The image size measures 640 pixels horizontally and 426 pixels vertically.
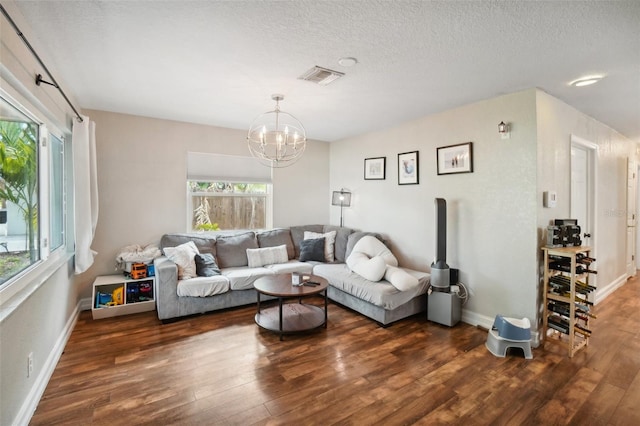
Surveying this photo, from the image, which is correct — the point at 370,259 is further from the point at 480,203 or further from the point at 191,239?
the point at 191,239

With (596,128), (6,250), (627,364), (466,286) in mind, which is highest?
(596,128)

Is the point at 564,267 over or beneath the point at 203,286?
over

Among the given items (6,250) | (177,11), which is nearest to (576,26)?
(177,11)

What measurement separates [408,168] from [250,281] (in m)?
2.51

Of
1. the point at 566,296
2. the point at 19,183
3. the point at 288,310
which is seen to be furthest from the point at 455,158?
the point at 19,183

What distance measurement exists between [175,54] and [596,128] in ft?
16.0

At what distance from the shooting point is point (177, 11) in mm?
1775

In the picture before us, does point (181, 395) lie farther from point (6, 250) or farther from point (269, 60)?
point (269, 60)

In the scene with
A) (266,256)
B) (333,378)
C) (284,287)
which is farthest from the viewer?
(266,256)

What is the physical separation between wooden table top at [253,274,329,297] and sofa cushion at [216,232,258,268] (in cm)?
92

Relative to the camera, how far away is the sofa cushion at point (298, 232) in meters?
4.98

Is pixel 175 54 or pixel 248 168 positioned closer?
pixel 175 54

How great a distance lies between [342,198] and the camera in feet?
17.0

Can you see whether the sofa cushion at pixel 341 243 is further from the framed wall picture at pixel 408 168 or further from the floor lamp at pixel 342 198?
the framed wall picture at pixel 408 168
